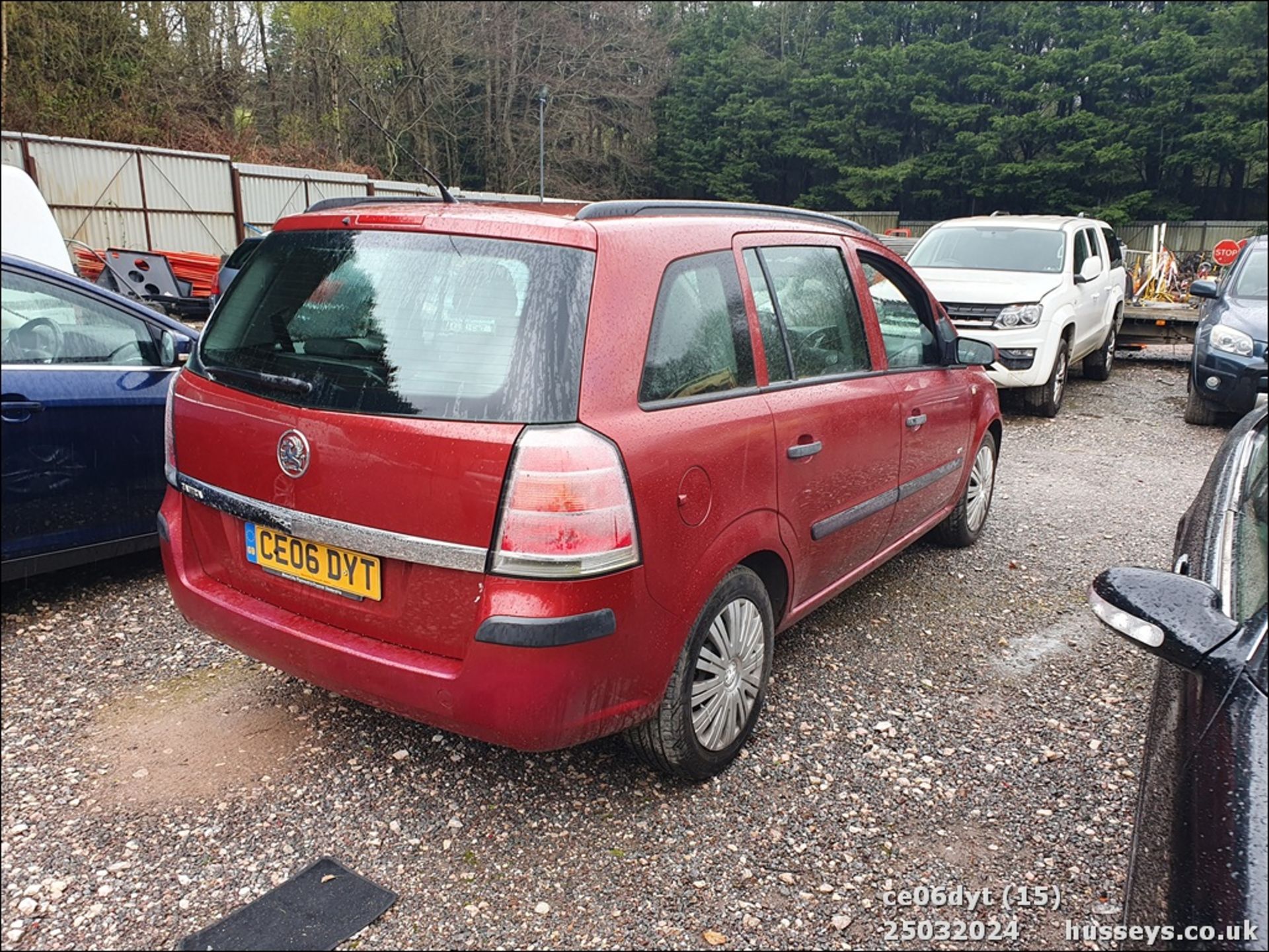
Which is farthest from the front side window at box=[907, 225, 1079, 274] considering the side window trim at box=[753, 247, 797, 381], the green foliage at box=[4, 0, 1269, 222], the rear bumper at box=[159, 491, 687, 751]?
the green foliage at box=[4, 0, 1269, 222]

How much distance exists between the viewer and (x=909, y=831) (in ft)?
8.60

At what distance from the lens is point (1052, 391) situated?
29.3ft

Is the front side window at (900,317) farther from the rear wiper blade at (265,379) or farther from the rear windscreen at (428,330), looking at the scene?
the rear wiper blade at (265,379)

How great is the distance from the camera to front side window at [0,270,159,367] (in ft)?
11.5

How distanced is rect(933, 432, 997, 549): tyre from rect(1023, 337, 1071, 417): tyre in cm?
418

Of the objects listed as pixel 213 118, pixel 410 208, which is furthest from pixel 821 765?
pixel 213 118

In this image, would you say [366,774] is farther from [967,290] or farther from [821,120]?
[821,120]

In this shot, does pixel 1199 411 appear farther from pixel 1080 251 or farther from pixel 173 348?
pixel 173 348

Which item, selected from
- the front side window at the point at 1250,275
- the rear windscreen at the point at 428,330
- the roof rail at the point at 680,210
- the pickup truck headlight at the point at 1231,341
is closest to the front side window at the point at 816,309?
the roof rail at the point at 680,210

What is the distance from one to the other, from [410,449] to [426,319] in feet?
1.16

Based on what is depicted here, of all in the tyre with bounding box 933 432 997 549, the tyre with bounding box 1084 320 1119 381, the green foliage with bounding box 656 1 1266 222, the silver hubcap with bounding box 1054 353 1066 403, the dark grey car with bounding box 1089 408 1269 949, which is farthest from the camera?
the green foliage with bounding box 656 1 1266 222

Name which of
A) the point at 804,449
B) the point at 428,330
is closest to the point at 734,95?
the point at 804,449

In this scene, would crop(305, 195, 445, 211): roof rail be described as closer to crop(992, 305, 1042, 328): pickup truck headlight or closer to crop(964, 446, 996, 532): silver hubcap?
crop(964, 446, 996, 532): silver hubcap

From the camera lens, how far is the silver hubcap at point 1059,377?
8.97 metres
